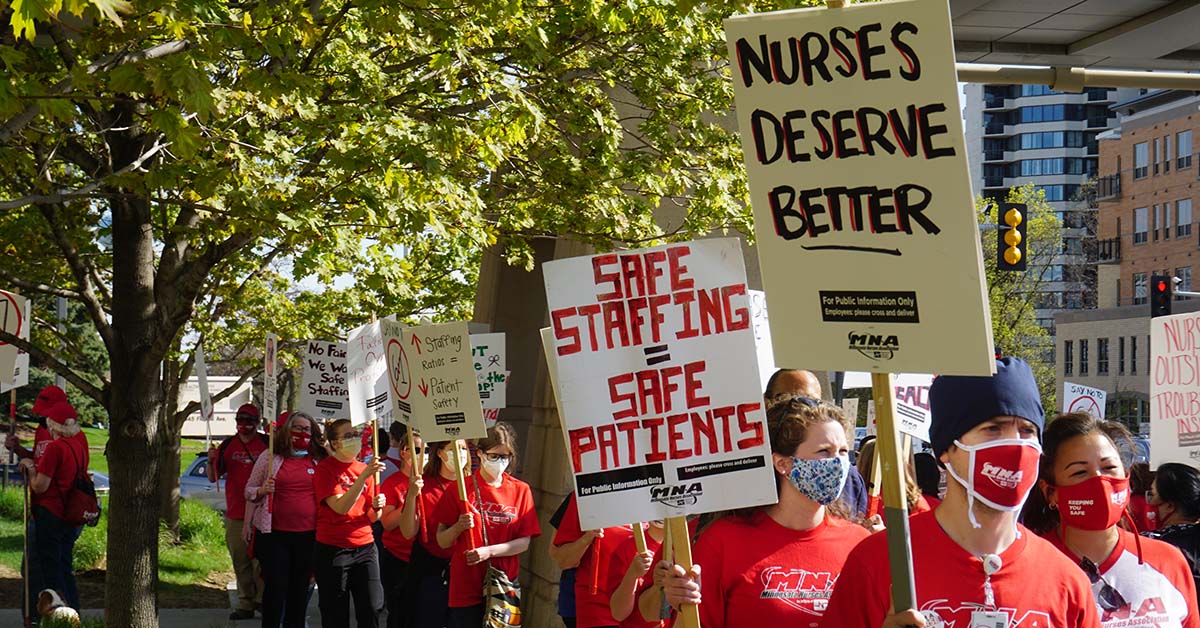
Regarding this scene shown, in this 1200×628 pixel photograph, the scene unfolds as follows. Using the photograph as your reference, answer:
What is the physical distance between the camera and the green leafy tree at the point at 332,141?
8742 mm

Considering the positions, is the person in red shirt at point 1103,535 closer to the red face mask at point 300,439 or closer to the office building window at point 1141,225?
the red face mask at point 300,439

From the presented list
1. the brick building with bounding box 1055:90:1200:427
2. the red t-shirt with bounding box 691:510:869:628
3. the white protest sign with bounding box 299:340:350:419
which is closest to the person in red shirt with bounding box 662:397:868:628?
the red t-shirt with bounding box 691:510:869:628

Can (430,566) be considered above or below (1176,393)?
below

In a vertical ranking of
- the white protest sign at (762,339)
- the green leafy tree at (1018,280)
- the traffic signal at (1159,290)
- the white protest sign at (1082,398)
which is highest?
the green leafy tree at (1018,280)

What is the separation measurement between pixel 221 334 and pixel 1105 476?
20632mm

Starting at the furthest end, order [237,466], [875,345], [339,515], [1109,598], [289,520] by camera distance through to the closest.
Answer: [237,466]
[289,520]
[339,515]
[1109,598]
[875,345]

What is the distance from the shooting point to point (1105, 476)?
4832 mm

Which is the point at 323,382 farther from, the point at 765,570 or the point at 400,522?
the point at 765,570

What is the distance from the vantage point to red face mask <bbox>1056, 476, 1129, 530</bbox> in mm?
4746

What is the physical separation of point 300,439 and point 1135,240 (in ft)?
261

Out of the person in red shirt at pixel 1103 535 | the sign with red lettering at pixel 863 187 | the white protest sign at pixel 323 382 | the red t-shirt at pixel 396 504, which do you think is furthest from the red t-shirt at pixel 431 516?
the sign with red lettering at pixel 863 187

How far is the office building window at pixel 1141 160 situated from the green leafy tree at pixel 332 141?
74232 millimetres

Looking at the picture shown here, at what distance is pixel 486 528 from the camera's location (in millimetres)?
9477

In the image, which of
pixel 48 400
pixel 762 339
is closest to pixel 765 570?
pixel 762 339
